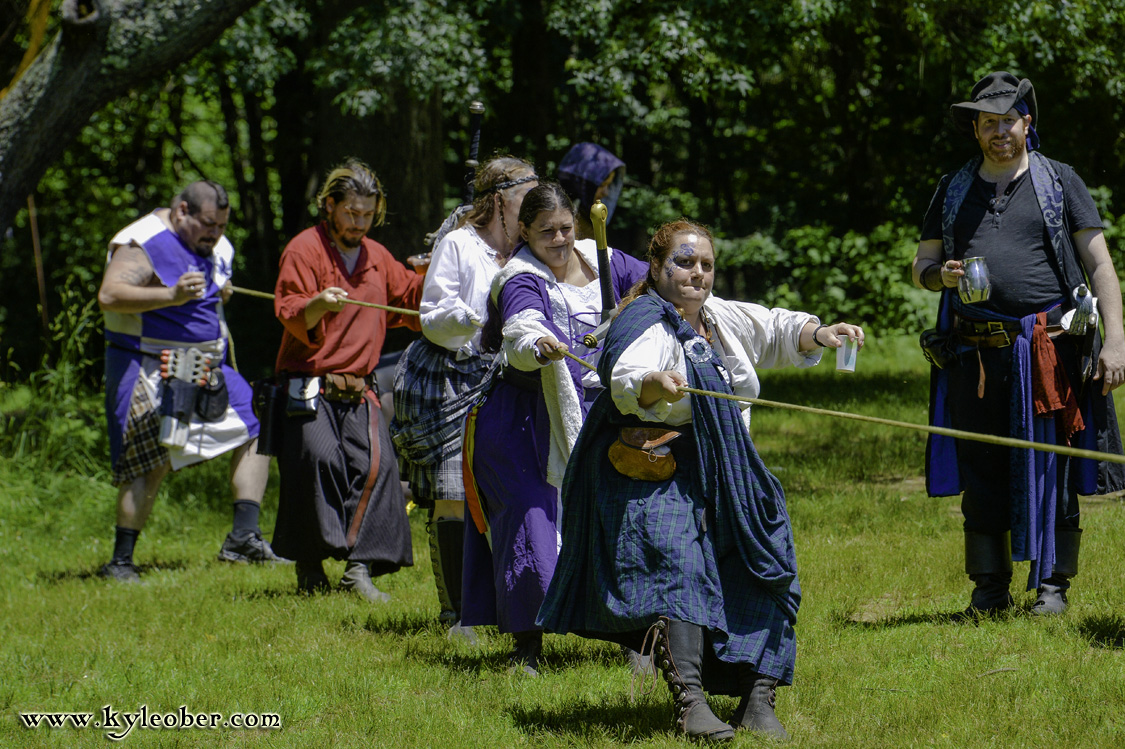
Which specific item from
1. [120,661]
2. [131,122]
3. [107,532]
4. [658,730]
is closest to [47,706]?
[120,661]

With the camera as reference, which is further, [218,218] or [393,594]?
[218,218]

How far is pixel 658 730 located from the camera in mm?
3936

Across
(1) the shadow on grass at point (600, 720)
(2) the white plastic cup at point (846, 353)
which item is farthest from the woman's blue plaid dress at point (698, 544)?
(2) the white plastic cup at point (846, 353)

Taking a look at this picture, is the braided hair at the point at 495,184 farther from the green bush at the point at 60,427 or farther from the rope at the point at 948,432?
the green bush at the point at 60,427

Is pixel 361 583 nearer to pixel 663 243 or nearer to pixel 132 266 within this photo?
pixel 132 266

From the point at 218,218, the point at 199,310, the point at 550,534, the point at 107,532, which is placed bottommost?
the point at 107,532

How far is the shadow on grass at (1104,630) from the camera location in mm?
4641

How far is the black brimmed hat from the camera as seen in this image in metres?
4.97

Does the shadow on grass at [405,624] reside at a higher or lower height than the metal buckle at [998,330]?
lower

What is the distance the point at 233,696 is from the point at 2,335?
14645mm

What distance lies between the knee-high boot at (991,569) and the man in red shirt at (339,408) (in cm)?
282

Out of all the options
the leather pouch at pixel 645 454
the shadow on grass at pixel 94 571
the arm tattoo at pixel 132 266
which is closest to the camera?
the leather pouch at pixel 645 454

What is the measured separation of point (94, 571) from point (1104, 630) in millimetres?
5743

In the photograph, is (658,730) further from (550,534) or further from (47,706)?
(47,706)
